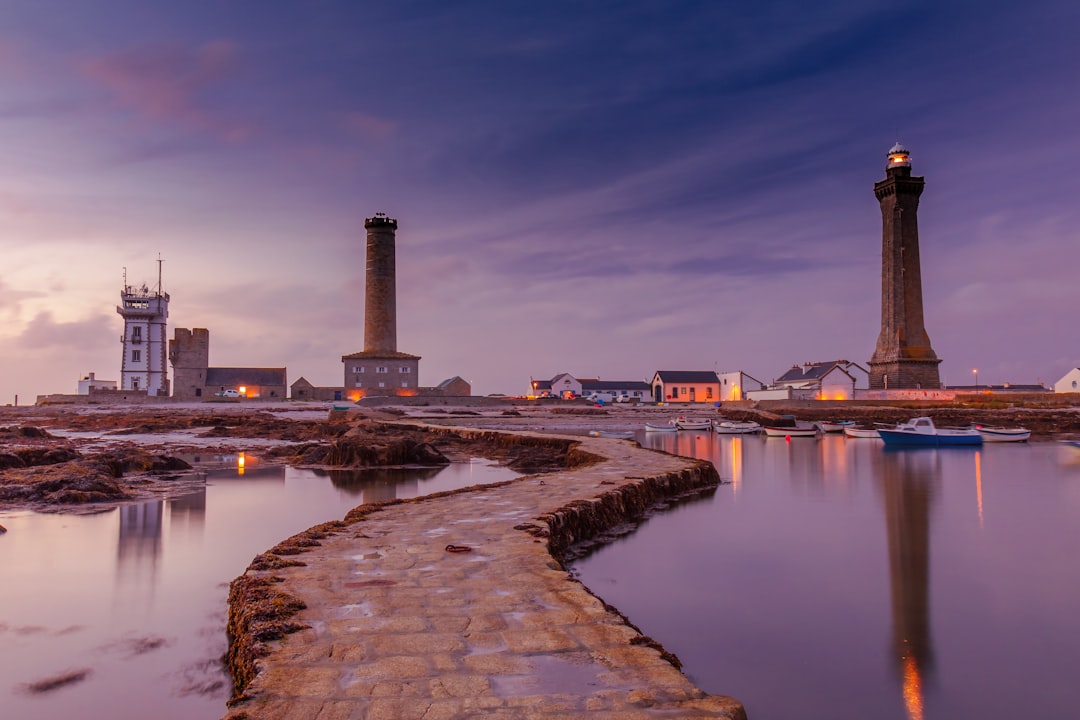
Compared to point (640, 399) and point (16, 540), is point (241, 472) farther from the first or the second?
point (640, 399)

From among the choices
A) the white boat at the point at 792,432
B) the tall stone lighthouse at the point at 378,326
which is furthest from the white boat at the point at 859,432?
the tall stone lighthouse at the point at 378,326

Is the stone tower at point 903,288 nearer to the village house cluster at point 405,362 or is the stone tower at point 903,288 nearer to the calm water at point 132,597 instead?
the village house cluster at point 405,362

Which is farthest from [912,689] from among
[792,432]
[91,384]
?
[91,384]

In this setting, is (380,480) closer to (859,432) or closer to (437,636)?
(437,636)

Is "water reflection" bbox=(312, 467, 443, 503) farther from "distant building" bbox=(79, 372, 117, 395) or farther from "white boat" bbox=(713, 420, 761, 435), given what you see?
"distant building" bbox=(79, 372, 117, 395)

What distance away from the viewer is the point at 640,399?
329 feet

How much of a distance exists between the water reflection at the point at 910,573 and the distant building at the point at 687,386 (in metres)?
70.1

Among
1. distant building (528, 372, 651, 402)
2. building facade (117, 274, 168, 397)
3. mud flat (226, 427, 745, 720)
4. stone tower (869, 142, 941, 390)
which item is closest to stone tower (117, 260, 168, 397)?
building facade (117, 274, 168, 397)

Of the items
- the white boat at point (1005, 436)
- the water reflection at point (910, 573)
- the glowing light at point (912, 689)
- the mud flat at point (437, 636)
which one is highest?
the mud flat at point (437, 636)

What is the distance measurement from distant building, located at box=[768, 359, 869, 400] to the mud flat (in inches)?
2488

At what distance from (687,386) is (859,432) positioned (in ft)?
176

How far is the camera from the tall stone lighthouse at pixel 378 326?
211ft

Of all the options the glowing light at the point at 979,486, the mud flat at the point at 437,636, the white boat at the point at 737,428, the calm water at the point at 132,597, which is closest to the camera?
the mud flat at the point at 437,636

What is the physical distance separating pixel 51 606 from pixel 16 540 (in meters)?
3.42
